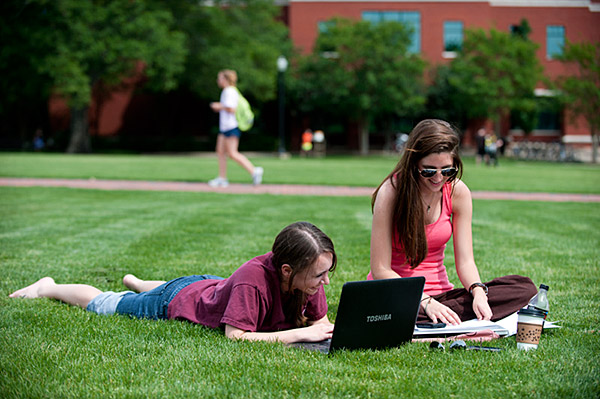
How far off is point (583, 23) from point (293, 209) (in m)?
43.1

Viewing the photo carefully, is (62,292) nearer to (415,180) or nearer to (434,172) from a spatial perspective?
(415,180)

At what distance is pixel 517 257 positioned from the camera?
6.35 m

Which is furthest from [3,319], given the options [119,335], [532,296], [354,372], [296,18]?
[296,18]

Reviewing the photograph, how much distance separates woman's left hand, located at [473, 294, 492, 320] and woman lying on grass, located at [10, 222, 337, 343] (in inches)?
35.9

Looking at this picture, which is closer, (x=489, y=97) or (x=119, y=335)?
(x=119, y=335)

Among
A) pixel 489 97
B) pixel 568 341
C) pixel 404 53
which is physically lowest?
pixel 568 341

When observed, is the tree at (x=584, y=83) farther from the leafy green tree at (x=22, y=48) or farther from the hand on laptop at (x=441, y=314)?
the hand on laptop at (x=441, y=314)

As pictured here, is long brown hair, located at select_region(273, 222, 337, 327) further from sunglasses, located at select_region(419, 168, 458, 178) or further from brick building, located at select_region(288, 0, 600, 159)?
brick building, located at select_region(288, 0, 600, 159)

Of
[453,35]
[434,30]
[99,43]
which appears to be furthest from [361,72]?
[99,43]

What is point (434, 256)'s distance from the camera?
405 cm

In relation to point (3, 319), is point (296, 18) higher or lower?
higher

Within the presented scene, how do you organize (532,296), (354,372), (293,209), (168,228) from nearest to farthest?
(354,372) < (532,296) < (168,228) < (293,209)

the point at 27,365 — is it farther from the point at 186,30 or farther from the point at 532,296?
the point at 186,30

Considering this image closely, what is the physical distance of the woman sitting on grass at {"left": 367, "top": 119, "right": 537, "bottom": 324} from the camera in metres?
3.66
